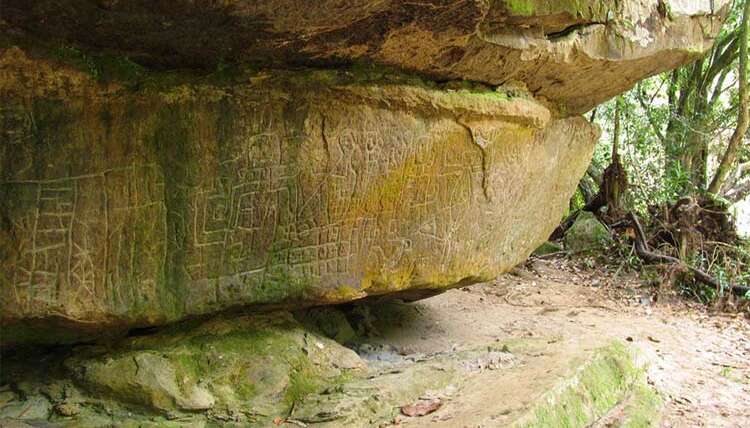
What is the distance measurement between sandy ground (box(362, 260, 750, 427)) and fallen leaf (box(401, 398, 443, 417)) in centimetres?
5

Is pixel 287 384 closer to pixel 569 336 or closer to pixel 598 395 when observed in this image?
pixel 598 395

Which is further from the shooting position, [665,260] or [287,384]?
[665,260]

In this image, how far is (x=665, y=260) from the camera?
6.78 metres

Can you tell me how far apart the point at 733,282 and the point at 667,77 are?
13.8ft

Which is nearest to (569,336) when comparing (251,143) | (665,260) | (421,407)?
(421,407)

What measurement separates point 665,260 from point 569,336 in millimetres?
3309

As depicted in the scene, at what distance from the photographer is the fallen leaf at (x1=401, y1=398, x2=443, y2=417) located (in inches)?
115

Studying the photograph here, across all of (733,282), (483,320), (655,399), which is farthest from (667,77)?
(655,399)

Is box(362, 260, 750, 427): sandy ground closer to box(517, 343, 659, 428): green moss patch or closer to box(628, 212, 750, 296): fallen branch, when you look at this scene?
box(517, 343, 659, 428): green moss patch

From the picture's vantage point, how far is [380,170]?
323 centimetres

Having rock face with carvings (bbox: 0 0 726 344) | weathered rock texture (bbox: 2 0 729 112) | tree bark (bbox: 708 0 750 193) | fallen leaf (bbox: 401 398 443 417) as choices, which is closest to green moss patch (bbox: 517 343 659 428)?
fallen leaf (bbox: 401 398 443 417)

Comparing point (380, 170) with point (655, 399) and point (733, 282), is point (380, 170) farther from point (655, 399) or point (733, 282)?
point (733, 282)

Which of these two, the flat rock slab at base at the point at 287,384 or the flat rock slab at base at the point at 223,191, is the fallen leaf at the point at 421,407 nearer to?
the flat rock slab at base at the point at 287,384

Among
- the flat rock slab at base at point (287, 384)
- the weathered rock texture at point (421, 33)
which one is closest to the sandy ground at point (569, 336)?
the flat rock slab at base at point (287, 384)
